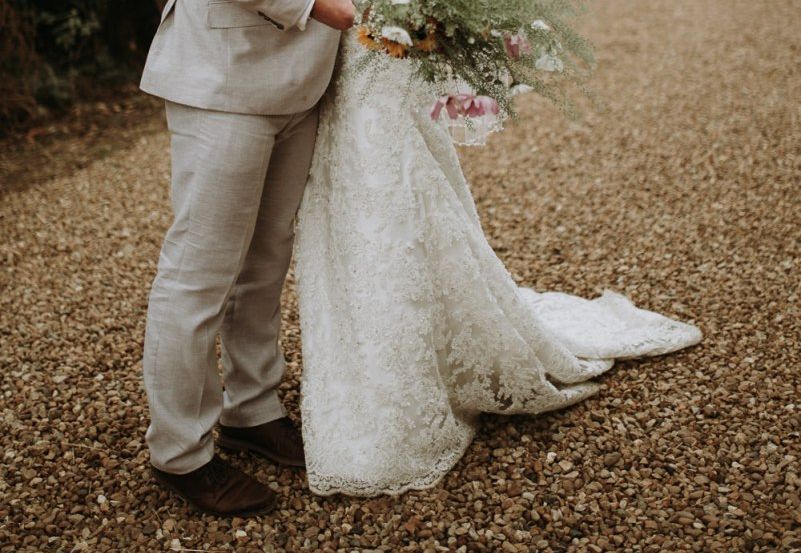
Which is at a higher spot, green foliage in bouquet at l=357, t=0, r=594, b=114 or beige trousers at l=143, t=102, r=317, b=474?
green foliage in bouquet at l=357, t=0, r=594, b=114

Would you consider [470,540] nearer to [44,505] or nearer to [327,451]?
[327,451]

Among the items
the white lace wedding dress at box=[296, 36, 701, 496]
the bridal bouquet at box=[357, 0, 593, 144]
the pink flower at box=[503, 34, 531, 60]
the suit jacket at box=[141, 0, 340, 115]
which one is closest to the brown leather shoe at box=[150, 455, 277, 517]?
the white lace wedding dress at box=[296, 36, 701, 496]

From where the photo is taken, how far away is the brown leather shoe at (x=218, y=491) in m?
2.49

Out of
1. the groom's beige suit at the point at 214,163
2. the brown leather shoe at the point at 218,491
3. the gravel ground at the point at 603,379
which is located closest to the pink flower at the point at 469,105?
the groom's beige suit at the point at 214,163

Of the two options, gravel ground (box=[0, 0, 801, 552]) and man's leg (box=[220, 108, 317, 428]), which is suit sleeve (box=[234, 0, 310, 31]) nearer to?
man's leg (box=[220, 108, 317, 428])

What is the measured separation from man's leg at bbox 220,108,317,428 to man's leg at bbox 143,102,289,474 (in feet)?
0.56

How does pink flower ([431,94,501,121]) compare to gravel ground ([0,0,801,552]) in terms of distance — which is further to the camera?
gravel ground ([0,0,801,552])

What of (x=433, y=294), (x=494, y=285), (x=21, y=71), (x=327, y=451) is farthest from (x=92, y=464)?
(x=21, y=71)

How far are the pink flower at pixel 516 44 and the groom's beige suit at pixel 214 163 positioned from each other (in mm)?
505

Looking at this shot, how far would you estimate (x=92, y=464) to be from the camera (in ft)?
9.28

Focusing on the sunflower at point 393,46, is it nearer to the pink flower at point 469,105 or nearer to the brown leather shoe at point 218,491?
the pink flower at point 469,105

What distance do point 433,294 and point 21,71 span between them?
6.25 m

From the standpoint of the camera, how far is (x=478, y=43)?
2.14 metres

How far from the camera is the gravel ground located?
8.05 ft
